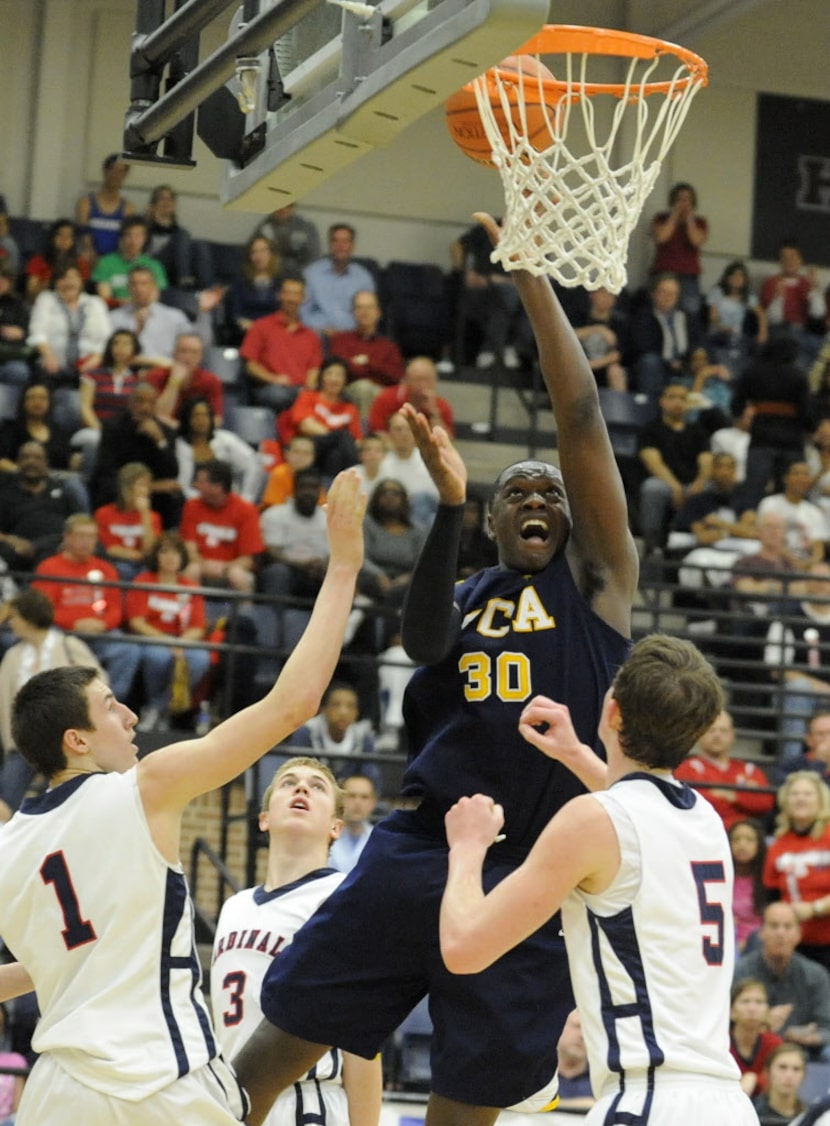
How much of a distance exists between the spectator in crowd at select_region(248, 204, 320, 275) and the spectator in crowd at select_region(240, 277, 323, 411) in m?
1.23

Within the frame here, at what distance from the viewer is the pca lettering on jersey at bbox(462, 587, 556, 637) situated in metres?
4.52

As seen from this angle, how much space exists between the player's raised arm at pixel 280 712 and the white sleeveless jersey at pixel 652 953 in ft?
2.18

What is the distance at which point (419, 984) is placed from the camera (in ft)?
14.7

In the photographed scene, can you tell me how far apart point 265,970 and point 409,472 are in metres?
6.78

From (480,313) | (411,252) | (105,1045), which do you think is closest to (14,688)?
(105,1045)

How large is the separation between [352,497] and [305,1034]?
4.43 feet

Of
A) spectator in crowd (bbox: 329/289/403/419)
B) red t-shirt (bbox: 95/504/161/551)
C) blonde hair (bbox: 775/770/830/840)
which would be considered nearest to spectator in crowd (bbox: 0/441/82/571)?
red t-shirt (bbox: 95/504/161/551)

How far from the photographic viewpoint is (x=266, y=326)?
1341cm

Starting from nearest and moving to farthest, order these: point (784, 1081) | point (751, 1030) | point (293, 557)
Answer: point (784, 1081) → point (751, 1030) → point (293, 557)

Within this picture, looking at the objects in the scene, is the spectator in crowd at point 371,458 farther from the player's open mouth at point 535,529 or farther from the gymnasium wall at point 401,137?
the player's open mouth at point 535,529

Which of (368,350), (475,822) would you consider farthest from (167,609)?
(475,822)

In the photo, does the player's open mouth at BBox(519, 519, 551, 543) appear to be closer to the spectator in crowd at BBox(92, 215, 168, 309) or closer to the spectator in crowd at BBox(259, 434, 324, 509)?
the spectator in crowd at BBox(259, 434, 324, 509)

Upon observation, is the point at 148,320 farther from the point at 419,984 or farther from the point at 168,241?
the point at 419,984

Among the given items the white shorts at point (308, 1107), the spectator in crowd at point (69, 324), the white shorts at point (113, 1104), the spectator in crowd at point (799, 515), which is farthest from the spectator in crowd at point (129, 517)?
the white shorts at point (113, 1104)
